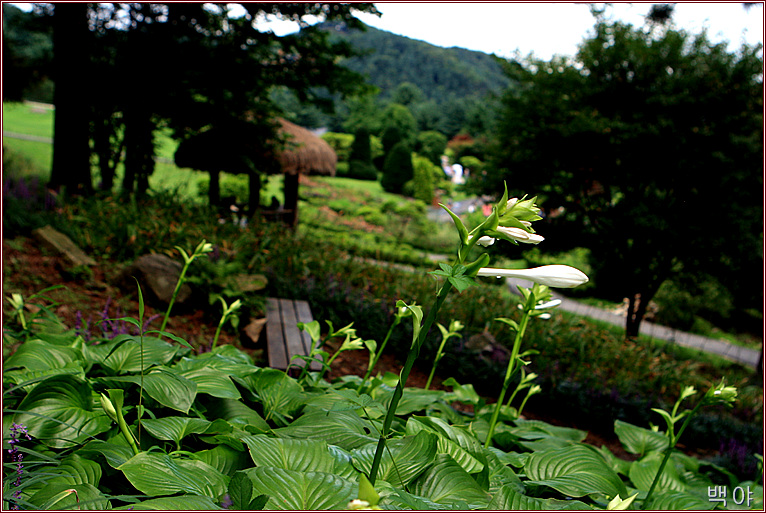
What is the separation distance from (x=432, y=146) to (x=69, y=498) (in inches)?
1148

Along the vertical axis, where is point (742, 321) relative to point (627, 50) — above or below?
below

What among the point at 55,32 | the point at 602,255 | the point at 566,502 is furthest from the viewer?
the point at 602,255

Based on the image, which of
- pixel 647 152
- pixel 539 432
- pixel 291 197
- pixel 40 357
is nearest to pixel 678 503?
pixel 539 432

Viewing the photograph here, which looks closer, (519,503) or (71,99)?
(519,503)

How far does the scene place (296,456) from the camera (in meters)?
0.99

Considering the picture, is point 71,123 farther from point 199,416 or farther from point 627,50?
point 627,50

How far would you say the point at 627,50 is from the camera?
6.58 metres

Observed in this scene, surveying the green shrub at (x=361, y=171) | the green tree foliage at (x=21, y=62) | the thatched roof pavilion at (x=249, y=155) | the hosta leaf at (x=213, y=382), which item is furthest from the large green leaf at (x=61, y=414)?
the green shrub at (x=361, y=171)

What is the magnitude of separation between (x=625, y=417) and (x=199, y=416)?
3.95 meters

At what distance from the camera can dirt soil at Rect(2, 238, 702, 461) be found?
3.51 m

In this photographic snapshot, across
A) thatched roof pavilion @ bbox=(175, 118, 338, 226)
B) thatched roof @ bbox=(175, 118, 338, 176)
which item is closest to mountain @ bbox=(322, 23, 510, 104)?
thatched roof pavilion @ bbox=(175, 118, 338, 226)

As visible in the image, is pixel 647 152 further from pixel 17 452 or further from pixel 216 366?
pixel 17 452

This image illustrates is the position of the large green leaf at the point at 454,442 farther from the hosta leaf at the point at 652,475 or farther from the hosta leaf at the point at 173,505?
the hosta leaf at the point at 652,475

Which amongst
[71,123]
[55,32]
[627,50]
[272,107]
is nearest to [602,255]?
[627,50]
